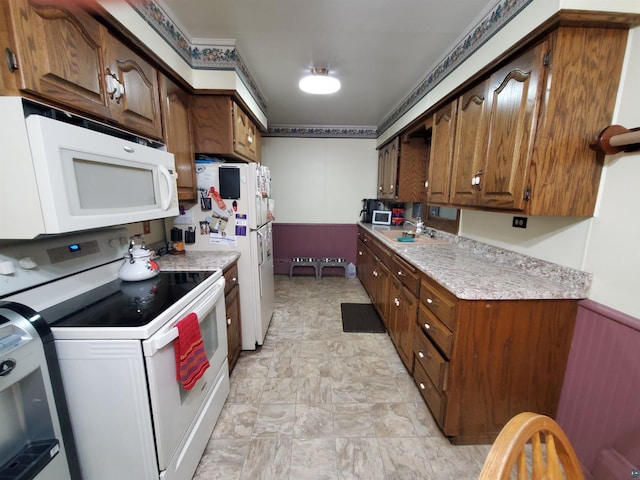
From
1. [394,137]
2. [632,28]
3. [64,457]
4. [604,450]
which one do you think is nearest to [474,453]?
[604,450]

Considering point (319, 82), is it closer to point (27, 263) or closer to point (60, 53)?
point (60, 53)

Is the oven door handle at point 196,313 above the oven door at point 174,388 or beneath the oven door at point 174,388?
above

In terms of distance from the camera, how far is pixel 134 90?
4.48ft

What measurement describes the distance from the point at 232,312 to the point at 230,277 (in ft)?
0.96

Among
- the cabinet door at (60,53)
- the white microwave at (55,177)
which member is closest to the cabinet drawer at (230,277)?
the white microwave at (55,177)

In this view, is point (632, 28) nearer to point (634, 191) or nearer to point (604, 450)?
point (634, 191)

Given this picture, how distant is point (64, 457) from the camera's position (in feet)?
2.97

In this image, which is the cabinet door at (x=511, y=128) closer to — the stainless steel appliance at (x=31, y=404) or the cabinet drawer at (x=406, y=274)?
the cabinet drawer at (x=406, y=274)

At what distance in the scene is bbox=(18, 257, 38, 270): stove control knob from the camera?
1000mm

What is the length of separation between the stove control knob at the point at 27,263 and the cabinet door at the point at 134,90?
711mm

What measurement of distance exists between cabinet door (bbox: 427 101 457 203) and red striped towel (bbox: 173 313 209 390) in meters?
1.94

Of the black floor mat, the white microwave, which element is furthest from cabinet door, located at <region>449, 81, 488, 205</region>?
the white microwave

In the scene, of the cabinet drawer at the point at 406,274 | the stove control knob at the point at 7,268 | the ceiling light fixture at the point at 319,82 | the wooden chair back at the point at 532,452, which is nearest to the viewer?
the wooden chair back at the point at 532,452

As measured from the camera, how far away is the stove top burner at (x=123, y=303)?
994 mm
